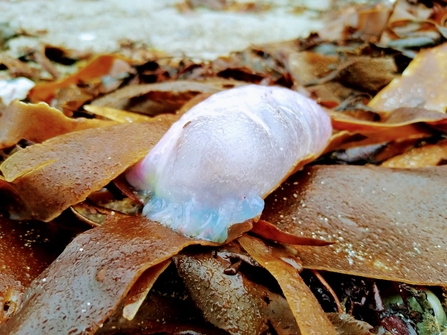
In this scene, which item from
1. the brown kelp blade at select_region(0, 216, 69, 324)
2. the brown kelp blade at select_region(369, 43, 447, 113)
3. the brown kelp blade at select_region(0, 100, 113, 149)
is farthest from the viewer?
the brown kelp blade at select_region(369, 43, 447, 113)

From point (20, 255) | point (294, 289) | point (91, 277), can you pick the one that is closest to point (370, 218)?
point (294, 289)

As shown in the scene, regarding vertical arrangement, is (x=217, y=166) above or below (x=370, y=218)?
above

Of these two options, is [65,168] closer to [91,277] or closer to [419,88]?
[91,277]

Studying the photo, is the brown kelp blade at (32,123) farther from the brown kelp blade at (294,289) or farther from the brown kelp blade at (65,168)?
the brown kelp blade at (294,289)

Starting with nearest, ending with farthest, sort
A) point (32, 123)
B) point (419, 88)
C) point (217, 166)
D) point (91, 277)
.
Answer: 1. point (91, 277)
2. point (217, 166)
3. point (32, 123)
4. point (419, 88)

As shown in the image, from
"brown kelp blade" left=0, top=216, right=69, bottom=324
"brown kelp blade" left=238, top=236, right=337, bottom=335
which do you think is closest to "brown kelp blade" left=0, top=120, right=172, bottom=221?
"brown kelp blade" left=0, top=216, right=69, bottom=324

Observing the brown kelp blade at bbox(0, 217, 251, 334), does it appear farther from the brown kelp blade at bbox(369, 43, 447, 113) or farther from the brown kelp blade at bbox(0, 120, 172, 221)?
the brown kelp blade at bbox(369, 43, 447, 113)
